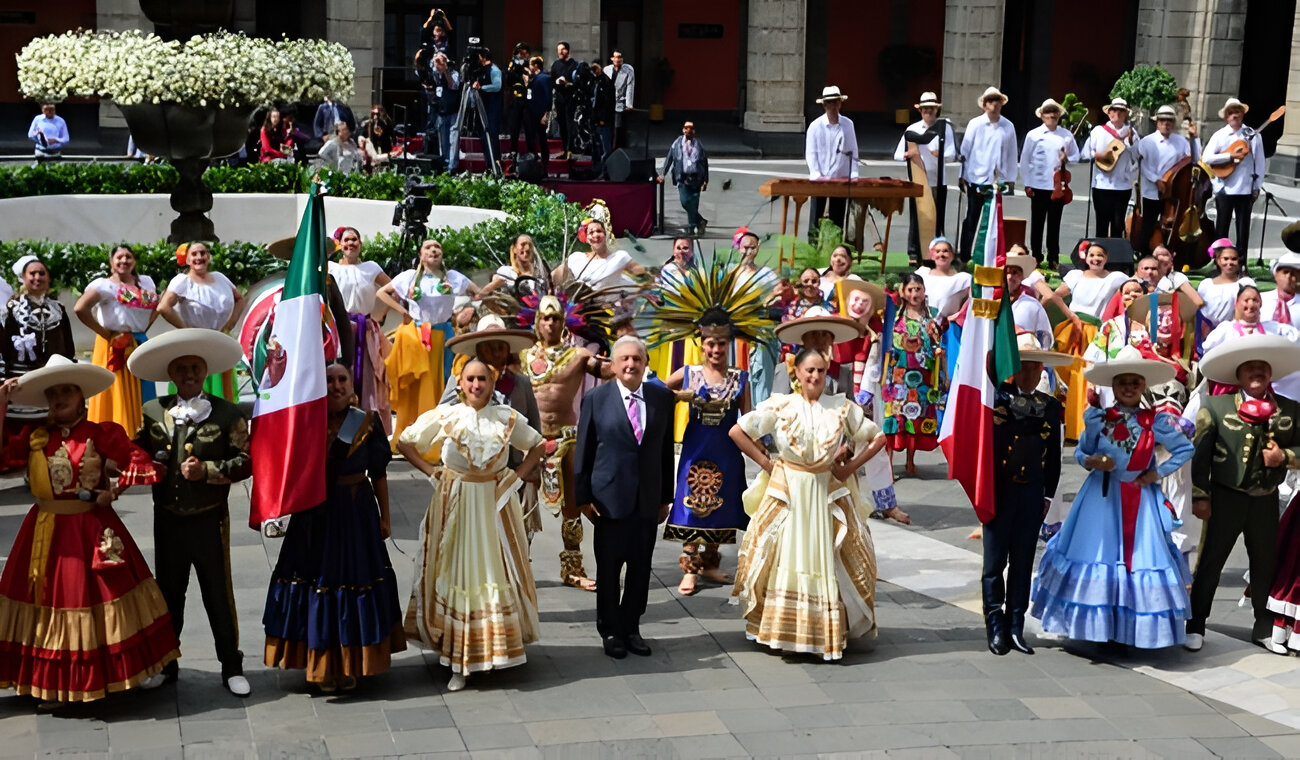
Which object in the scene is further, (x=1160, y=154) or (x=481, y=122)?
(x=481, y=122)

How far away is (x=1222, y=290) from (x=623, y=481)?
239 inches

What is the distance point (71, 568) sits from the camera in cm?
734

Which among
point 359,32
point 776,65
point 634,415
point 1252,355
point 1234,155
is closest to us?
point 634,415

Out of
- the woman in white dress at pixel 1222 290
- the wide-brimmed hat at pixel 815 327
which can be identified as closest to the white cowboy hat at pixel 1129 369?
the wide-brimmed hat at pixel 815 327

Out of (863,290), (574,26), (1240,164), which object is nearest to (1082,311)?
(863,290)

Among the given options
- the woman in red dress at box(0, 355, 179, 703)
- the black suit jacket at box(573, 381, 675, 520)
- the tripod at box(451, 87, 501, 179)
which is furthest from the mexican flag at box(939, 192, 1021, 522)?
the tripod at box(451, 87, 501, 179)

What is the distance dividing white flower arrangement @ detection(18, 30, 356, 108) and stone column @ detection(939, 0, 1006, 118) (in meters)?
21.0

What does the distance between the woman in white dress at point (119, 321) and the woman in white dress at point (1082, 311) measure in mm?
6755

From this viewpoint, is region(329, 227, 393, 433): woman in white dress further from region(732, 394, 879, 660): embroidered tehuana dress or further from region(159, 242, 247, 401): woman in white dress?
region(732, 394, 879, 660): embroidered tehuana dress

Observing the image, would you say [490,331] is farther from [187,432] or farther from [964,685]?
[964,685]

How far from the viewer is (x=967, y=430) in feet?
28.1

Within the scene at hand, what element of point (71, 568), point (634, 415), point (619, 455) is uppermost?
point (634, 415)

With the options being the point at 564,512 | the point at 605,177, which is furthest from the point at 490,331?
the point at 605,177

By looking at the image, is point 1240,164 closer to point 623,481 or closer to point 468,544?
point 623,481
